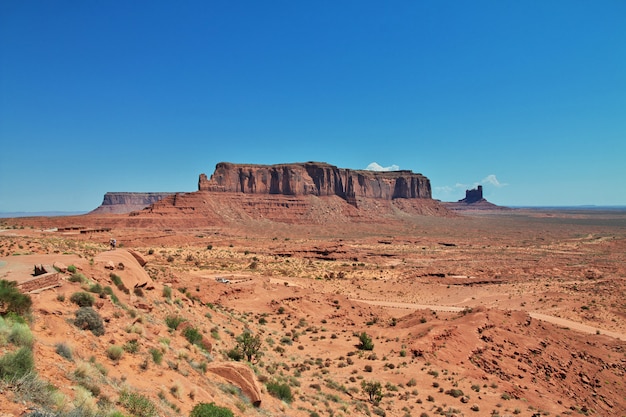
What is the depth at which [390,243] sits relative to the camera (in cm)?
7375

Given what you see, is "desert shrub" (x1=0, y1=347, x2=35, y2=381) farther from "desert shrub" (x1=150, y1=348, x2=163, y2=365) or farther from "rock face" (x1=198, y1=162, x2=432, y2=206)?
"rock face" (x1=198, y1=162, x2=432, y2=206)

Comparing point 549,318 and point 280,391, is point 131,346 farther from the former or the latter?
point 549,318

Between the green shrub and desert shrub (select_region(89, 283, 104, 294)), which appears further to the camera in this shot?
the green shrub

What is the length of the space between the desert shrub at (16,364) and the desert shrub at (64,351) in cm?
110

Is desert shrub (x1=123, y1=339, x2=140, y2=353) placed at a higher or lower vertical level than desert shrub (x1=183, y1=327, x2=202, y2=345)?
higher

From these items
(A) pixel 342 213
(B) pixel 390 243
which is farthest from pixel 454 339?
(A) pixel 342 213

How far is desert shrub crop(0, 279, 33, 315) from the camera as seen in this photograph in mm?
7793

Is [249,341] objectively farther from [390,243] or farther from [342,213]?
[342,213]

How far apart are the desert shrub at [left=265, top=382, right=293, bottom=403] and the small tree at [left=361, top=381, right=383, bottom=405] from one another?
3.73 m

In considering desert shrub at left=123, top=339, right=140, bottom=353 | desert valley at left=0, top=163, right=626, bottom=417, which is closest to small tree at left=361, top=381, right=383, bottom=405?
desert valley at left=0, top=163, right=626, bottom=417

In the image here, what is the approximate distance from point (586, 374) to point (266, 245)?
4957 centimetres

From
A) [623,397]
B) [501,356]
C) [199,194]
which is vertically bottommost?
[623,397]

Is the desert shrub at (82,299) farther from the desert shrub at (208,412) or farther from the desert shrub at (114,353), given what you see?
the desert shrub at (208,412)

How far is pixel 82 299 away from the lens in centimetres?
1011
